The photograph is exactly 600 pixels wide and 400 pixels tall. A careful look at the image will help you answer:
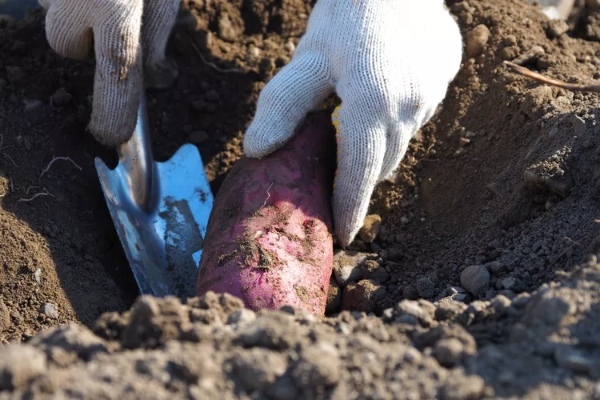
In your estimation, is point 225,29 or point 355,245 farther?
point 225,29

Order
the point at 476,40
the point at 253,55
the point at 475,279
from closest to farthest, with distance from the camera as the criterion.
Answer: the point at 475,279
the point at 476,40
the point at 253,55

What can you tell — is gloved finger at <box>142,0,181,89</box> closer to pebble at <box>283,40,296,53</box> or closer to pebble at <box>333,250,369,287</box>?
pebble at <box>283,40,296,53</box>

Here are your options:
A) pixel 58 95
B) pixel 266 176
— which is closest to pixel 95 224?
pixel 58 95

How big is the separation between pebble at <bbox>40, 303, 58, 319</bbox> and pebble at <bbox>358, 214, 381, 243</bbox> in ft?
2.91

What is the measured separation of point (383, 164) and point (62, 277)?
930 mm

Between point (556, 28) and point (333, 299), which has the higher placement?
point (556, 28)

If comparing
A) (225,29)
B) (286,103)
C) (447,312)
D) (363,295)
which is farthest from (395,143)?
(225,29)

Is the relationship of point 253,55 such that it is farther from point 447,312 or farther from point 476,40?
point 447,312

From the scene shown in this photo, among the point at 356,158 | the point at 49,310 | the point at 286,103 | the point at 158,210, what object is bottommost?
the point at 49,310

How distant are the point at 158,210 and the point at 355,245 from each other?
0.63m

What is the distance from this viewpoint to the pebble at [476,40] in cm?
244

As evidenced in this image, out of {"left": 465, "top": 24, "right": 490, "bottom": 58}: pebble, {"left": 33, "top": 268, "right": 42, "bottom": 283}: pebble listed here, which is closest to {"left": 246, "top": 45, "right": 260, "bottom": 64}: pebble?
{"left": 465, "top": 24, "right": 490, "bottom": 58}: pebble

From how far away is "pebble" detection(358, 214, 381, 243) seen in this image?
7.17 feet

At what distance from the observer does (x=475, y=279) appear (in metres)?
1.78
